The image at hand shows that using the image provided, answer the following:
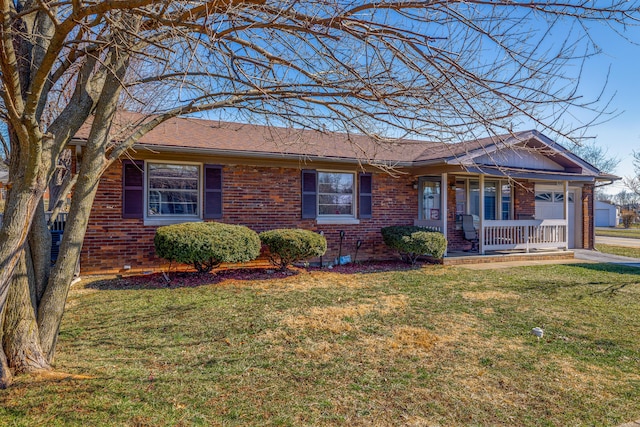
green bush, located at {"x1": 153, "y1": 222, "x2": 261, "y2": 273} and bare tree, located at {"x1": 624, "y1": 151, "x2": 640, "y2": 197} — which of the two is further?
bare tree, located at {"x1": 624, "y1": 151, "x2": 640, "y2": 197}

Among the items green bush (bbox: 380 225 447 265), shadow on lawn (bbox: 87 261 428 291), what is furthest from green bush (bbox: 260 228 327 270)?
A: green bush (bbox: 380 225 447 265)

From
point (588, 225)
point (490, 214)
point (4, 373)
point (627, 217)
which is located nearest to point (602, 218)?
point (627, 217)

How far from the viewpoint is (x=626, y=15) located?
2.97 m

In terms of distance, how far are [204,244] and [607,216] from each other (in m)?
46.7

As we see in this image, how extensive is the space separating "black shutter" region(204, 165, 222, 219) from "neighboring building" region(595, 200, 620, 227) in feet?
147

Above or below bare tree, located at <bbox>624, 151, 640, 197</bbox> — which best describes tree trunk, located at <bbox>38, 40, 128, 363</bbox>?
below

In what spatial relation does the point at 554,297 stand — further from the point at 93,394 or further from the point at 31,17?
the point at 31,17

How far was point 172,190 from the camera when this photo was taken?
9719mm

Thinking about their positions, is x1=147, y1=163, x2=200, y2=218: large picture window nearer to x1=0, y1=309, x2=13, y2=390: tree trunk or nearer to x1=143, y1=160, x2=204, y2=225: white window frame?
x1=143, y1=160, x2=204, y2=225: white window frame

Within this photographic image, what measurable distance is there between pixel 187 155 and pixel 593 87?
27.1 ft

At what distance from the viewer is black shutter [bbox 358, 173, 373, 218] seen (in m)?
11.6

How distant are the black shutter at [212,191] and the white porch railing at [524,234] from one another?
773cm

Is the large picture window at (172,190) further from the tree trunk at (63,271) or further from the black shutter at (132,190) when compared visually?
the tree trunk at (63,271)

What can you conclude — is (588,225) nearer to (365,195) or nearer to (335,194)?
(365,195)
